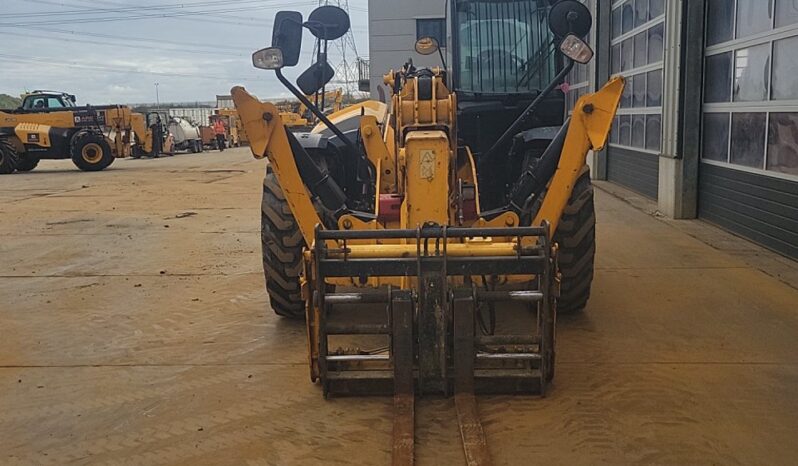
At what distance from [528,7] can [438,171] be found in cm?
244

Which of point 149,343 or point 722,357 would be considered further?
point 149,343

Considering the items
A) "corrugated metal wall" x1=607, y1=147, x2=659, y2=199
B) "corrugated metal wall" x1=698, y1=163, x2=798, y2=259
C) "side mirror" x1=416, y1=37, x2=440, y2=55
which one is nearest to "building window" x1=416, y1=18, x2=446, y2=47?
"corrugated metal wall" x1=607, y1=147, x2=659, y2=199

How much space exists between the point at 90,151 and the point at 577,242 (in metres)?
22.5

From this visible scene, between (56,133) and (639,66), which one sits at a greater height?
(639,66)

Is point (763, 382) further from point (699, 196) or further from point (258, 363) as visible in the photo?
point (699, 196)

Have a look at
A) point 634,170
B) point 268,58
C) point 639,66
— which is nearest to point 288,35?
point 268,58

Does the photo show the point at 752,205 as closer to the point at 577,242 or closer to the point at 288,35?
the point at 577,242

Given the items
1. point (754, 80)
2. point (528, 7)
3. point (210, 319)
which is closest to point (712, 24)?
point (754, 80)

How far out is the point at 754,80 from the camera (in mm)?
9195

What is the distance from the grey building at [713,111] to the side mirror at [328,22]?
5128 mm

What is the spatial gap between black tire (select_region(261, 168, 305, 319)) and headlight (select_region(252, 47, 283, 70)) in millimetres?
1043

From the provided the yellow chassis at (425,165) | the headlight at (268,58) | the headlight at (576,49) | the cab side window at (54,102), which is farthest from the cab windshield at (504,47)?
the cab side window at (54,102)

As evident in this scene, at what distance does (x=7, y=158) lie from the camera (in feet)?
78.6

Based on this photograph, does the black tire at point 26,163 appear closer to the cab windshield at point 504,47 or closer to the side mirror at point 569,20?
the cab windshield at point 504,47
